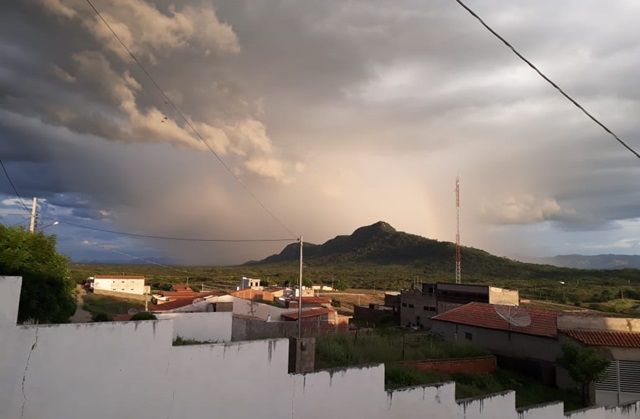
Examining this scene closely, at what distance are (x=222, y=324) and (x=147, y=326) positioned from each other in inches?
210

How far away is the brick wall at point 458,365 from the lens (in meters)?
20.0

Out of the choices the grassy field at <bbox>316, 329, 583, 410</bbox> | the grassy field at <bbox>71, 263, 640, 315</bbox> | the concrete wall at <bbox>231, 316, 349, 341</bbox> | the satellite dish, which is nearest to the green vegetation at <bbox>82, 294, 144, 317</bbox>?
the grassy field at <bbox>71, 263, 640, 315</bbox>

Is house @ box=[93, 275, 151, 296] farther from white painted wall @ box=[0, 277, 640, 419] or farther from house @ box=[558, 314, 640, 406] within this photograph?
white painted wall @ box=[0, 277, 640, 419]

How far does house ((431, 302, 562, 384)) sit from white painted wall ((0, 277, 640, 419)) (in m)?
13.3

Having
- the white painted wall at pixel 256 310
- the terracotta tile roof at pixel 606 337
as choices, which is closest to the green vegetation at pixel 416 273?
the terracotta tile roof at pixel 606 337

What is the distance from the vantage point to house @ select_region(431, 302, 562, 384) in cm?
2350

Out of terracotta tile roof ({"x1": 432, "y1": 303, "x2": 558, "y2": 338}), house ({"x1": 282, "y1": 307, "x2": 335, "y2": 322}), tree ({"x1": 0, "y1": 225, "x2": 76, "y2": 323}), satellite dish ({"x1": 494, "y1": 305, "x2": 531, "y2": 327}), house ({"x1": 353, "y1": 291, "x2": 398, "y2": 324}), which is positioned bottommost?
house ({"x1": 353, "y1": 291, "x2": 398, "y2": 324})

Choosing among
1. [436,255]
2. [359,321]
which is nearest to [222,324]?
[359,321]

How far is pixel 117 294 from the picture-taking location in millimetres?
52844

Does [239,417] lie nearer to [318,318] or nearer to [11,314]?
[11,314]

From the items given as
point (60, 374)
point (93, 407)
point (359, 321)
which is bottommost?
point (359, 321)

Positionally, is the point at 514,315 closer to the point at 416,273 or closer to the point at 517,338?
the point at 517,338

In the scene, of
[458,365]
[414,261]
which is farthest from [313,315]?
[414,261]

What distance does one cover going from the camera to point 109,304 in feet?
145
